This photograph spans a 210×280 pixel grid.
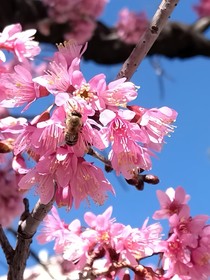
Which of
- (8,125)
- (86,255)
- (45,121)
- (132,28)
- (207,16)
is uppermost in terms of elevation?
(45,121)

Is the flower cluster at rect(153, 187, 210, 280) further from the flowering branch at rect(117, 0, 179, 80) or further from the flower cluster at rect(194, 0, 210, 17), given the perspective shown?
the flower cluster at rect(194, 0, 210, 17)

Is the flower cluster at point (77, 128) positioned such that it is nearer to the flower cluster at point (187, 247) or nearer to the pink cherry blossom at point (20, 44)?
the pink cherry blossom at point (20, 44)

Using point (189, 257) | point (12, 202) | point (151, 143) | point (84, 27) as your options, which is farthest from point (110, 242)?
point (84, 27)

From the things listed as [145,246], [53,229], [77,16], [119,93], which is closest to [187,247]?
[145,246]

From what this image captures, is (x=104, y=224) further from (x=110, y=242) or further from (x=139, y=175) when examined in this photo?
(x=139, y=175)

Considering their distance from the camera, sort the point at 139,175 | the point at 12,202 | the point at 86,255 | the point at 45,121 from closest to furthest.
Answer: the point at 45,121, the point at 139,175, the point at 86,255, the point at 12,202

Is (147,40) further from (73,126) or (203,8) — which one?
(203,8)
